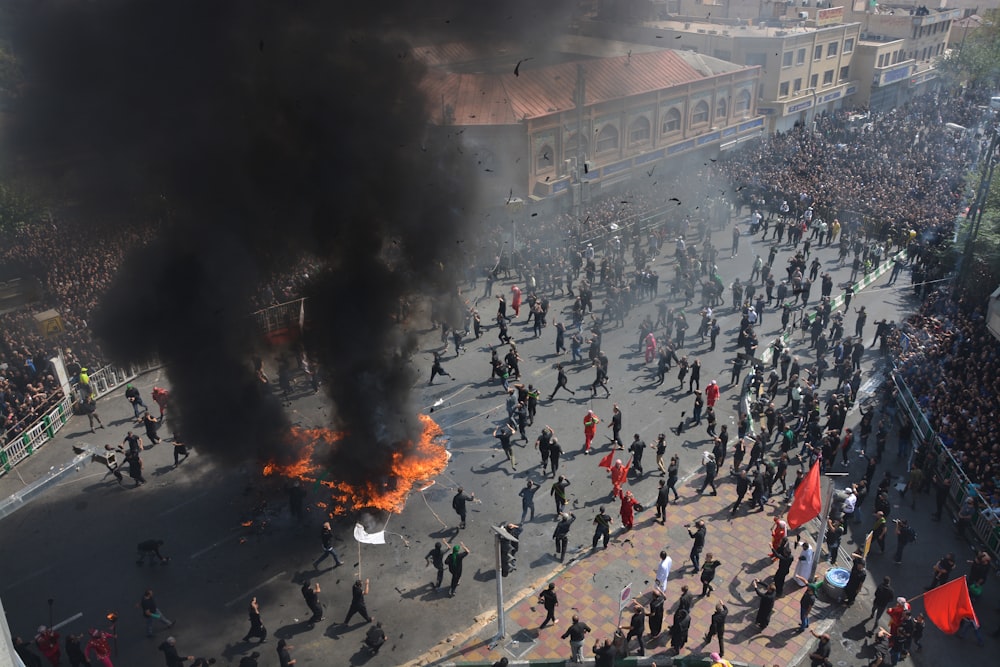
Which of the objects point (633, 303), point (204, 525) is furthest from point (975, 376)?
point (204, 525)

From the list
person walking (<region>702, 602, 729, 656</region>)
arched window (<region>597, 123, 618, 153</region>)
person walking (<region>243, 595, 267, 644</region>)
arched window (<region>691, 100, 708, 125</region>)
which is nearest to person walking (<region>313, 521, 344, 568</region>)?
person walking (<region>243, 595, 267, 644</region>)

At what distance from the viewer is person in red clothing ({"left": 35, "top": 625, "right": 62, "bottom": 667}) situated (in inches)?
477

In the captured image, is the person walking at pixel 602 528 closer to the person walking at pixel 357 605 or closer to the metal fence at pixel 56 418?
the person walking at pixel 357 605

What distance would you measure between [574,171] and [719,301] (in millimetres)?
10596

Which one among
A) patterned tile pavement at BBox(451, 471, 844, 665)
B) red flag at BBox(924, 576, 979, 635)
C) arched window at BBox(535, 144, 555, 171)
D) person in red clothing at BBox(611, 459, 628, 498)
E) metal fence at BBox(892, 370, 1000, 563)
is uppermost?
arched window at BBox(535, 144, 555, 171)

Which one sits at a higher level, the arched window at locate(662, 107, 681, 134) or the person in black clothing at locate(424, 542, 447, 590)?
the arched window at locate(662, 107, 681, 134)

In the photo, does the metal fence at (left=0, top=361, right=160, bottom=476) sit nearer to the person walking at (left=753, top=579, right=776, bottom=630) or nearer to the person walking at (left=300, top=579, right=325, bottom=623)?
the person walking at (left=300, top=579, right=325, bottom=623)

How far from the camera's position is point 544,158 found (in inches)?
1292

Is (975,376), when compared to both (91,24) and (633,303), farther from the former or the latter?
(91,24)

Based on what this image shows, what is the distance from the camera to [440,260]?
21688 mm

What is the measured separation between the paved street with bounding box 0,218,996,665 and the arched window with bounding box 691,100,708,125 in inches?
923

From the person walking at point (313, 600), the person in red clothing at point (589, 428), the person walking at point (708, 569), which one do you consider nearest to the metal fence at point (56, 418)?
the person walking at point (313, 600)

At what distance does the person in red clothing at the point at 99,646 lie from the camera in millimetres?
11898

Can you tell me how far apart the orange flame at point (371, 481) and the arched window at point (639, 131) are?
22.4 meters
